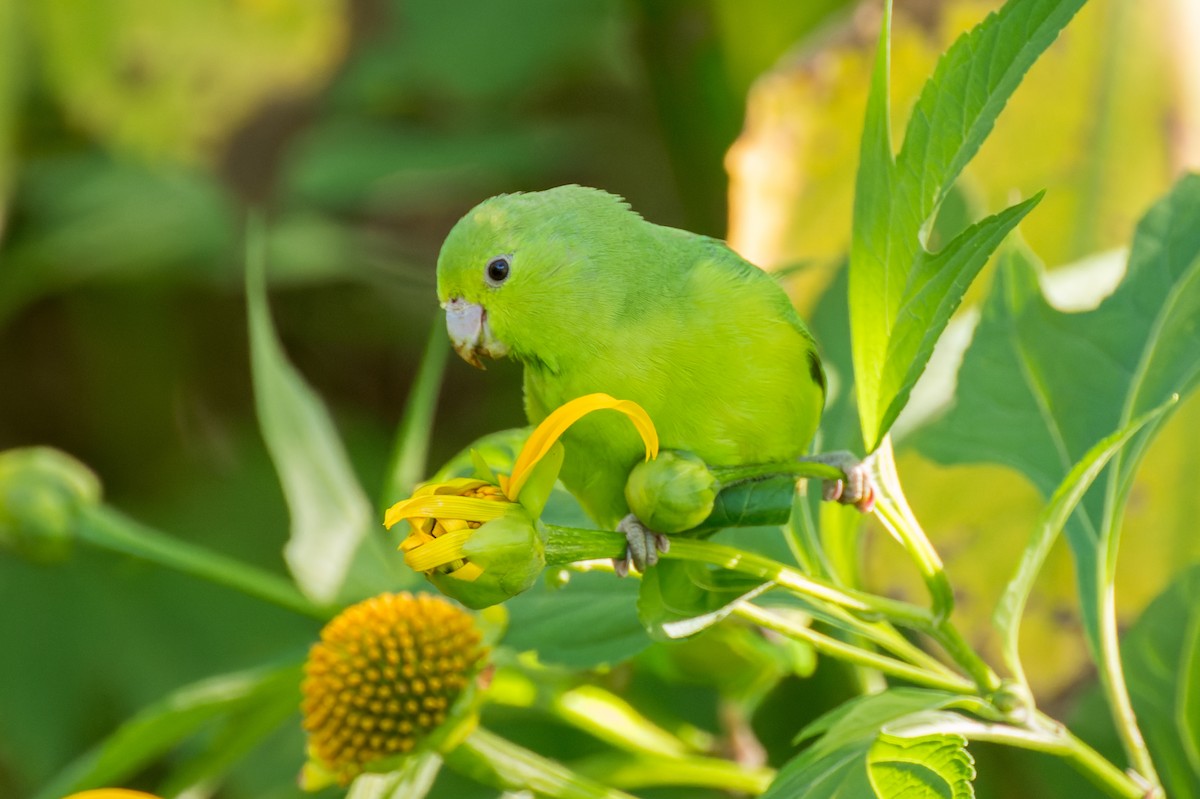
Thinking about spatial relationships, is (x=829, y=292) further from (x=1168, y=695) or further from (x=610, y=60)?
(x=610, y=60)

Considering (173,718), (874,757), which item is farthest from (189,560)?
(874,757)

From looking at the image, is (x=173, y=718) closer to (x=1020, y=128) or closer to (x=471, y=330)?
(x=471, y=330)

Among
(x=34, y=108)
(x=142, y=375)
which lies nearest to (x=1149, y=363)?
(x=142, y=375)

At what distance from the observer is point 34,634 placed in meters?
1.63

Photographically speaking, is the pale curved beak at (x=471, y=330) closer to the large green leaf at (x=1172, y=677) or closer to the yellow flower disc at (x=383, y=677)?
the yellow flower disc at (x=383, y=677)

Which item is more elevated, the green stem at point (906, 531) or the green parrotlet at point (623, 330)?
the green parrotlet at point (623, 330)

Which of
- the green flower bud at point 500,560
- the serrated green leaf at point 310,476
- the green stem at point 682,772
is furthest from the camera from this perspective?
the serrated green leaf at point 310,476

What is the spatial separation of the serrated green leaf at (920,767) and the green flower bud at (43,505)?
28.3 inches

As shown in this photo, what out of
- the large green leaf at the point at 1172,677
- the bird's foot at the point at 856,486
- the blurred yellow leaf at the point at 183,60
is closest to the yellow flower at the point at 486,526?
the bird's foot at the point at 856,486

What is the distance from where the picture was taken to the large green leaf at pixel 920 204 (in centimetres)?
52

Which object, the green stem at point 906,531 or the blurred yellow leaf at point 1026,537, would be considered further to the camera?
the blurred yellow leaf at point 1026,537

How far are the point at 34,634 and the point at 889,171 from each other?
4.74ft

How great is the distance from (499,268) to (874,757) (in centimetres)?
31

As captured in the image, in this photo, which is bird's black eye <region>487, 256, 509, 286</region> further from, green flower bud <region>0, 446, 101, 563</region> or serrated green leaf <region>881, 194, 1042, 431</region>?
green flower bud <region>0, 446, 101, 563</region>
